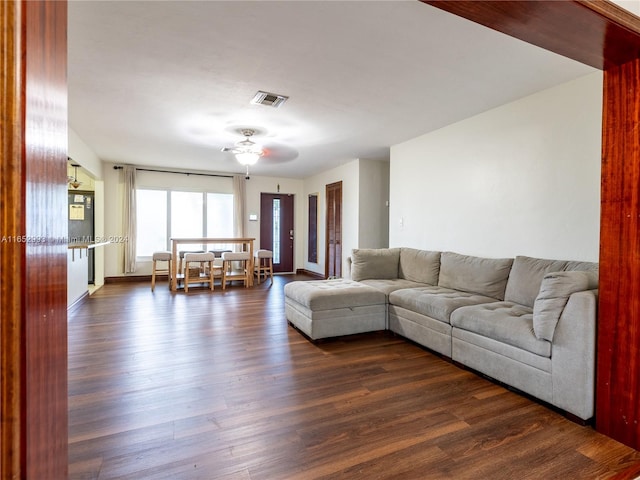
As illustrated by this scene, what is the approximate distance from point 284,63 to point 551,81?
7.85ft

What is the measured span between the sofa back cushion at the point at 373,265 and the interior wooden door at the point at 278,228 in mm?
4332

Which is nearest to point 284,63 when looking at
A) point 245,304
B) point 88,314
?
point 245,304

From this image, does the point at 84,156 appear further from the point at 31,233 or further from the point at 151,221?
the point at 31,233

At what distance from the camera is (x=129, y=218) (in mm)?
6848

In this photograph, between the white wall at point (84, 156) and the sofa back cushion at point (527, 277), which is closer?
the sofa back cushion at point (527, 277)

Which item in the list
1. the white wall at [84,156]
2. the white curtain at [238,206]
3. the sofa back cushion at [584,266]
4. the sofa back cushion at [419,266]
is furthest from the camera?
the white curtain at [238,206]

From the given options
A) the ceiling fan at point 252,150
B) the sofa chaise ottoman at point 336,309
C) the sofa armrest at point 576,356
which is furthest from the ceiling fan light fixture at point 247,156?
the sofa armrest at point 576,356

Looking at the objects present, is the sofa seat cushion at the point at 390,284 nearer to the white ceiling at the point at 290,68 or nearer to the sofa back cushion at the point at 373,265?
the sofa back cushion at the point at 373,265

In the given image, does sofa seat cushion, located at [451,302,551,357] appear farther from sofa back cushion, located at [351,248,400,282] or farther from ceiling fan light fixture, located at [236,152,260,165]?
ceiling fan light fixture, located at [236,152,260,165]

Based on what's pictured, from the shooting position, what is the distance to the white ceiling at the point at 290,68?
6.85 feet

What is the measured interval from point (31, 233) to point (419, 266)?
3.96 metres

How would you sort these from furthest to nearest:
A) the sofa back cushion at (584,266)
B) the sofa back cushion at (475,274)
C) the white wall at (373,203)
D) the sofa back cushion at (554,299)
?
the white wall at (373,203) < the sofa back cushion at (475,274) < the sofa back cushion at (584,266) < the sofa back cushion at (554,299)

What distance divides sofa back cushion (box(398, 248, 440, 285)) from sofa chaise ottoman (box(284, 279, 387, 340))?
744mm

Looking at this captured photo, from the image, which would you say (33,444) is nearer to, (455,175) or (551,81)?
(551,81)
